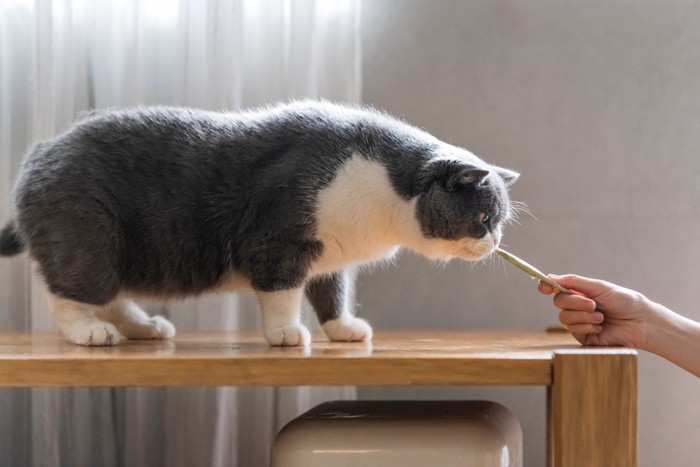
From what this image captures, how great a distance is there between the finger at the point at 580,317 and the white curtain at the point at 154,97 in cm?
70

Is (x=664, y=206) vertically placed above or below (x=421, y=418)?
above

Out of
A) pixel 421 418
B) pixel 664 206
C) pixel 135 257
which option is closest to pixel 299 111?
pixel 135 257

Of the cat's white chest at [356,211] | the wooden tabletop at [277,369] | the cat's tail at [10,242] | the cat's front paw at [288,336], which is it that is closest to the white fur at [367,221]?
the cat's white chest at [356,211]

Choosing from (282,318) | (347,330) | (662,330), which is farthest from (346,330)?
(662,330)

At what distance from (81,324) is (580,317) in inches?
28.5

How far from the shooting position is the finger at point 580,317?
116 cm

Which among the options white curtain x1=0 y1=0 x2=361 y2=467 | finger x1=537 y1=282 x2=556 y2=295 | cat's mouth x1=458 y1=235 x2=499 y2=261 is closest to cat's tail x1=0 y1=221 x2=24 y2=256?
white curtain x1=0 y1=0 x2=361 y2=467

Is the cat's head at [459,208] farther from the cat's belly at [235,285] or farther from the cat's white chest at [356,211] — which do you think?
the cat's belly at [235,285]

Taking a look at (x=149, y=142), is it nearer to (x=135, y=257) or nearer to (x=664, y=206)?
(x=135, y=257)

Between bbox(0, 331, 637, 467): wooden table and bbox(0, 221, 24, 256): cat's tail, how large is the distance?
34 centimetres

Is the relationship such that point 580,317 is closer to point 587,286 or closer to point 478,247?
point 587,286

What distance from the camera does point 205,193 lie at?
1273 mm

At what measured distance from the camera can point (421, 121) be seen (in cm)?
182

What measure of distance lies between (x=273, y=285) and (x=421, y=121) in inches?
28.7
